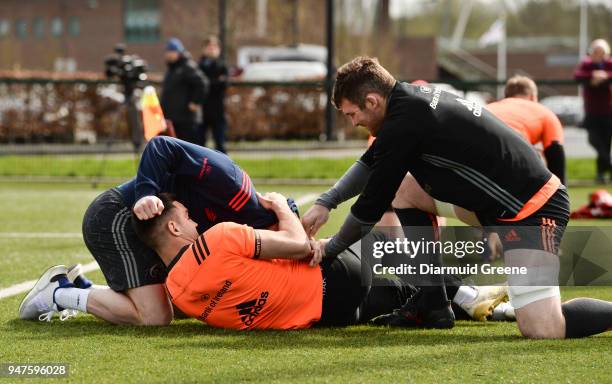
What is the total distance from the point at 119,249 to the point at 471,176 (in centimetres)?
200

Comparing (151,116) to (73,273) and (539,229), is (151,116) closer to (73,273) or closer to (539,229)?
(73,273)

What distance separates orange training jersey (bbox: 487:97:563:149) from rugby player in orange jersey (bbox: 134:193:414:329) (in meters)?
2.62

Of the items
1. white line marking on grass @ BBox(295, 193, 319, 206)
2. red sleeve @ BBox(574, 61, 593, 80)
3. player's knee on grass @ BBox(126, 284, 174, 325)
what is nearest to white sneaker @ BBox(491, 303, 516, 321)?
player's knee on grass @ BBox(126, 284, 174, 325)

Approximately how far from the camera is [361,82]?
5207 mm

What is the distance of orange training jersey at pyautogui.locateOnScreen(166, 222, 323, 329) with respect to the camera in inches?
212

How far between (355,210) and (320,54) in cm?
3094

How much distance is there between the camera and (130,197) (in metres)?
6.01

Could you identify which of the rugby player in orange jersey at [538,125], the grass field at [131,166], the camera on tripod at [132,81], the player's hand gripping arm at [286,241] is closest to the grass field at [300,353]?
the player's hand gripping arm at [286,241]

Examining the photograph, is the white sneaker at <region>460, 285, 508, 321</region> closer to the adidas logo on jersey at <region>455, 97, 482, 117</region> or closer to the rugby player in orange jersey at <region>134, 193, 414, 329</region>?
Answer: the rugby player in orange jersey at <region>134, 193, 414, 329</region>

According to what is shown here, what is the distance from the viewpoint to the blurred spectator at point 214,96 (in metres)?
17.1

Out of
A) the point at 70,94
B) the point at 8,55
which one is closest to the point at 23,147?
the point at 70,94

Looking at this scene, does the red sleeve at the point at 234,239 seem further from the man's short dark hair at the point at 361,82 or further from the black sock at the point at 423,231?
the black sock at the point at 423,231

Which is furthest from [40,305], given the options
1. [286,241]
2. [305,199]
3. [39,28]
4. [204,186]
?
[39,28]

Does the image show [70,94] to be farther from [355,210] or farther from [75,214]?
[355,210]
